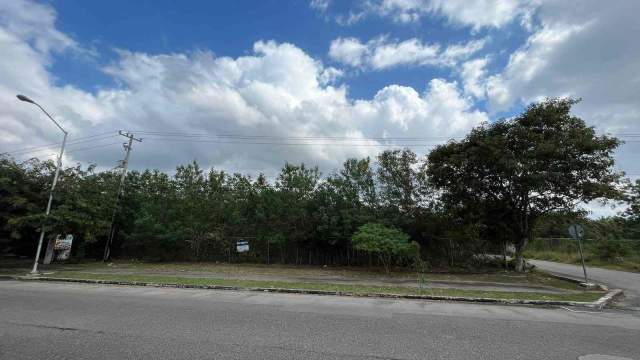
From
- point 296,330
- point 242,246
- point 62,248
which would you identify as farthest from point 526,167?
point 62,248

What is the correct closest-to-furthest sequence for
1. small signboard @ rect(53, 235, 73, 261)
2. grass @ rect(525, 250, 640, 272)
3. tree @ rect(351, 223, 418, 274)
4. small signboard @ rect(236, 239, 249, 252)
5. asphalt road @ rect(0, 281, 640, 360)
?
asphalt road @ rect(0, 281, 640, 360)
tree @ rect(351, 223, 418, 274)
small signboard @ rect(236, 239, 249, 252)
small signboard @ rect(53, 235, 73, 261)
grass @ rect(525, 250, 640, 272)

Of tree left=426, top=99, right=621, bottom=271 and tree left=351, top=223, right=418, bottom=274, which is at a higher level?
tree left=426, top=99, right=621, bottom=271

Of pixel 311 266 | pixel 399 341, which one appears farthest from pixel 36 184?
pixel 399 341

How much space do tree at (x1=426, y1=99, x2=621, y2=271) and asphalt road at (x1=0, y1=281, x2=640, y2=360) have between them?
8.67 meters

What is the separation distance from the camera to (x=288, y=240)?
23.4 metres

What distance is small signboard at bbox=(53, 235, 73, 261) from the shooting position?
23.6 metres

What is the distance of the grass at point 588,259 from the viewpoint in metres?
24.6

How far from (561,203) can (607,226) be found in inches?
506

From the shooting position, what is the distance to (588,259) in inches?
1146

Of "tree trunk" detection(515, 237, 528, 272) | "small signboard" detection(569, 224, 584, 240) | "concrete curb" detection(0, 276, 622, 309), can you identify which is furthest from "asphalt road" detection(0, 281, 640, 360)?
"tree trunk" detection(515, 237, 528, 272)

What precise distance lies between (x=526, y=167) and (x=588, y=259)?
19.9m

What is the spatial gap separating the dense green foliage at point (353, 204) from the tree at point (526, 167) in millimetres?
57

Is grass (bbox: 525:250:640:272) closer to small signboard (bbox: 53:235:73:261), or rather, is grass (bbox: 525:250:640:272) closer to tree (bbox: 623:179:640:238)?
tree (bbox: 623:179:640:238)

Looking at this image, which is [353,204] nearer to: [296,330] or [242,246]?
[242,246]
